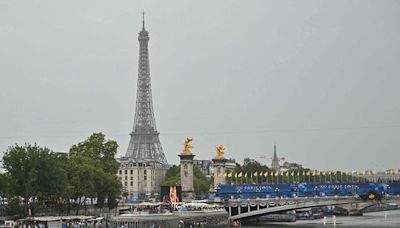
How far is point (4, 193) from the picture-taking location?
81.6 m

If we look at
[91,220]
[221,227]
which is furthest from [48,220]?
[221,227]

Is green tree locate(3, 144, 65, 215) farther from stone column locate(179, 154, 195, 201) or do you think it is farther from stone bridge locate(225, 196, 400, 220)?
stone column locate(179, 154, 195, 201)

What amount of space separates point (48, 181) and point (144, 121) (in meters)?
110

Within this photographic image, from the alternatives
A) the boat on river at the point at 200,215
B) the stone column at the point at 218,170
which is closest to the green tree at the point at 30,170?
the boat on river at the point at 200,215

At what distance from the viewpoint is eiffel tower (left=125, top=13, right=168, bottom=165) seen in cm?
18612

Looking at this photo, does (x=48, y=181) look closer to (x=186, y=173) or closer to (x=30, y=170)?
(x=30, y=170)

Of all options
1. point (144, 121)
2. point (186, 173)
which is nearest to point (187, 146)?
point (186, 173)

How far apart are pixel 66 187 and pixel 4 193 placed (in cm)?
617

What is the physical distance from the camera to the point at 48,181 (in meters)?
78.8

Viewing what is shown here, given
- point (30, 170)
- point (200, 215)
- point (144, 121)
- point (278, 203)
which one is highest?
point (144, 121)

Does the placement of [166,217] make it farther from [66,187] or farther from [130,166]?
[130,166]

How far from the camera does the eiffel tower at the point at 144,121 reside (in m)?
186

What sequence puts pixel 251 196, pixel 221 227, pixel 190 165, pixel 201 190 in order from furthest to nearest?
pixel 201 190
pixel 190 165
pixel 251 196
pixel 221 227

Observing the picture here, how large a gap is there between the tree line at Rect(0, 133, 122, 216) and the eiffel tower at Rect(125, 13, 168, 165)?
3458 inches
